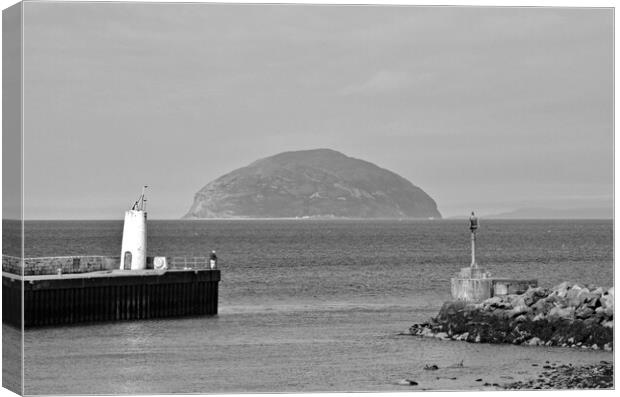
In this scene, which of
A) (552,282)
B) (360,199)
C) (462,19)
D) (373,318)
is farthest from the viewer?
(360,199)

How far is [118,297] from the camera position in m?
31.9

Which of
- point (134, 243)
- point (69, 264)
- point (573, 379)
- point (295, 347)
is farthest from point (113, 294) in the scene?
point (573, 379)

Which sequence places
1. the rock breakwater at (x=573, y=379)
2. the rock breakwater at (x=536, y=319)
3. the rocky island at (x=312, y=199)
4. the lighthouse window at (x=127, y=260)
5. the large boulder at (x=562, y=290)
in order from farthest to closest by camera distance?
the rocky island at (x=312, y=199), the lighthouse window at (x=127, y=260), the large boulder at (x=562, y=290), the rock breakwater at (x=536, y=319), the rock breakwater at (x=573, y=379)

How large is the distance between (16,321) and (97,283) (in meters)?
7.21

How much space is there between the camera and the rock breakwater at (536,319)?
2981 centimetres

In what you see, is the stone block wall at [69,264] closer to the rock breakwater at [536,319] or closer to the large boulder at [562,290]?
the rock breakwater at [536,319]

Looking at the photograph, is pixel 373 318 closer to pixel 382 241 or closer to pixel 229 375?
pixel 229 375

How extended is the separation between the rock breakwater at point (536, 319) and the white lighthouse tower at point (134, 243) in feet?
21.5

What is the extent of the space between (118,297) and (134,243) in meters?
3.11

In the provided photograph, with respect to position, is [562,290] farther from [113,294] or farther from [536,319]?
[113,294]

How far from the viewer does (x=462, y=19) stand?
24.9 m

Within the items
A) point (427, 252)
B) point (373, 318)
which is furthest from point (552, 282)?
point (427, 252)

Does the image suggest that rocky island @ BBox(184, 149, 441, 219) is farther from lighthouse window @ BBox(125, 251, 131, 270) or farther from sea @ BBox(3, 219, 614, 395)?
lighthouse window @ BBox(125, 251, 131, 270)

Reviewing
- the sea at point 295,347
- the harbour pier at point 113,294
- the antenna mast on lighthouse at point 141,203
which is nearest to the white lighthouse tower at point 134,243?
the harbour pier at point 113,294
